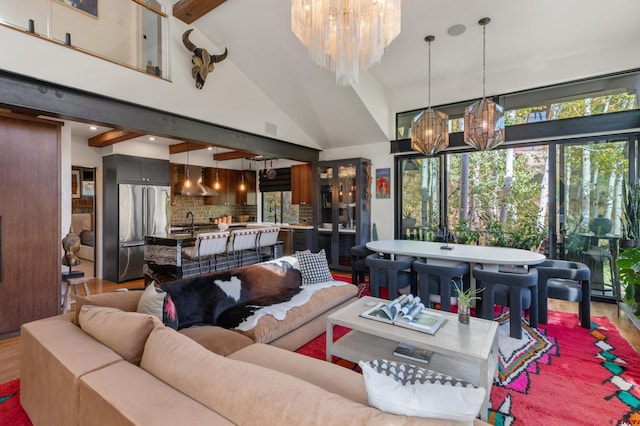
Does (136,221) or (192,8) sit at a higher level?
(192,8)

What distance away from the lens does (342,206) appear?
249 inches

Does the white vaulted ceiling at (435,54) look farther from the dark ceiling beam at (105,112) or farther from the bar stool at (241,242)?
the bar stool at (241,242)

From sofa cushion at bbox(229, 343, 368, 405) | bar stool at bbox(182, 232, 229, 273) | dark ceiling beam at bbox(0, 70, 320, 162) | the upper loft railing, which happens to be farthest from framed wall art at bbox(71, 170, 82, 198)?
sofa cushion at bbox(229, 343, 368, 405)

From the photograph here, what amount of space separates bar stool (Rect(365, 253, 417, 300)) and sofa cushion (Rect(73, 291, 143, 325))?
253cm

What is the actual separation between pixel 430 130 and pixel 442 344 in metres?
2.84

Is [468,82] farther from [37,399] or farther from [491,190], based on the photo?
[37,399]

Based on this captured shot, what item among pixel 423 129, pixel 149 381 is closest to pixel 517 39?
pixel 423 129

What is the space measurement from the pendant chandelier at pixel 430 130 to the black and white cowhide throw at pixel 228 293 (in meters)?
2.44

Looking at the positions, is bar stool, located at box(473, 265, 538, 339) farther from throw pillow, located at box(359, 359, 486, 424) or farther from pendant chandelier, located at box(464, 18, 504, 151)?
throw pillow, located at box(359, 359, 486, 424)

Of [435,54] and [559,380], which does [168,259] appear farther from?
[435,54]

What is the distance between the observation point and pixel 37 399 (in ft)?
5.62

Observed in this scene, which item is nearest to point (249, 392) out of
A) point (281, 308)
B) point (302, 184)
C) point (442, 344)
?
point (442, 344)

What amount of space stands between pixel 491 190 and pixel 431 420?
6.08m

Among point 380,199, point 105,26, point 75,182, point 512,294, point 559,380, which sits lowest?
point 559,380
